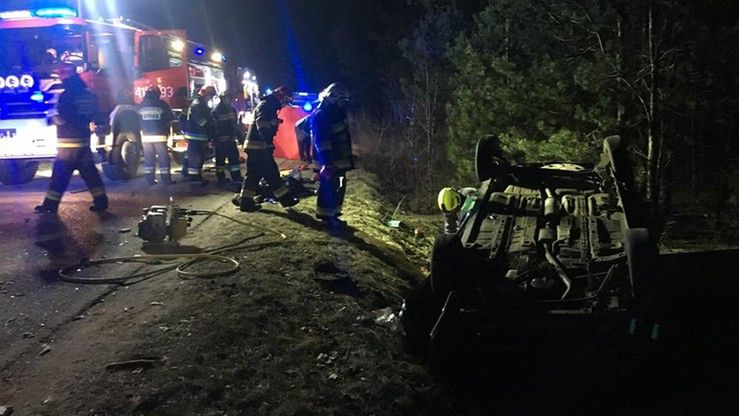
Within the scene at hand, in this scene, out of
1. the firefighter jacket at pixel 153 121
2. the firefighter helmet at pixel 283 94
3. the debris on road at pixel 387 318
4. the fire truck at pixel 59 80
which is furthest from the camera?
the firefighter jacket at pixel 153 121

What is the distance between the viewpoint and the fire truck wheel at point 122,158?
11656 millimetres


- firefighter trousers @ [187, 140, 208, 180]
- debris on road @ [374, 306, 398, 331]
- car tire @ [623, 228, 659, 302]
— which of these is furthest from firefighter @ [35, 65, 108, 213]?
car tire @ [623, 228, 659, 302]

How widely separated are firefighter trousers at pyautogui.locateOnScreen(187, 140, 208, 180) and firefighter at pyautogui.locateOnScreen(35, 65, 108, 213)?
9.29ft

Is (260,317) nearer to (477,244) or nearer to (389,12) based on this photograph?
(477,244)

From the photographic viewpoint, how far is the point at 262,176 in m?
8.70

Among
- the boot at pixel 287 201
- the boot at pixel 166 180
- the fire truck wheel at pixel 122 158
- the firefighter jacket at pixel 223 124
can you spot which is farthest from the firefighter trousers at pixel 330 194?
the fire truck wheel at pixel 122 158

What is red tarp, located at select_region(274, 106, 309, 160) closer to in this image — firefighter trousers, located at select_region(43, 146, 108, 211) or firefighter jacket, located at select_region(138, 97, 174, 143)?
firefighter jacket, located at select_region(138, 97, 174, 143)

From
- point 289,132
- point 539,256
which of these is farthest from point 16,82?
point 539,256

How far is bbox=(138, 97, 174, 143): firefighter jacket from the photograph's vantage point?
11.3 metres

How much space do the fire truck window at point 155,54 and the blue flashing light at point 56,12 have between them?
211 cm

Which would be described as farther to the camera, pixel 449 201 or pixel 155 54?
pixel 155 54

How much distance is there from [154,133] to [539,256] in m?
8.54

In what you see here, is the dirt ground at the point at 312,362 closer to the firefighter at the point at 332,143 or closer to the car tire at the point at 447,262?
the car tire at the point at 447,262

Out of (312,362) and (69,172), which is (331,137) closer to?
(69,172)
